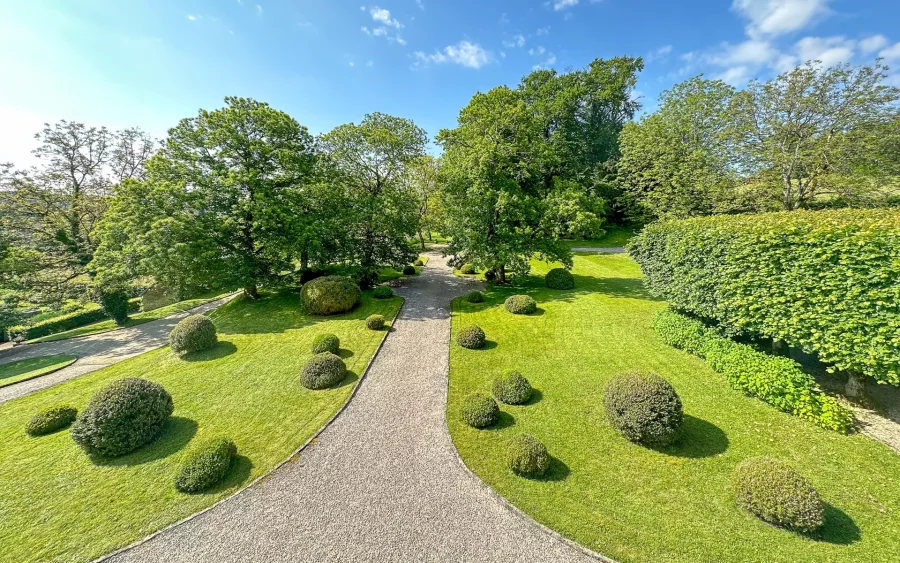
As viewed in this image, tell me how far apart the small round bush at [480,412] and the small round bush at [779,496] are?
265 inches

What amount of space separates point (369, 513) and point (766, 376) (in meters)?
14.4

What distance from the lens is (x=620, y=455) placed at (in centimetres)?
967

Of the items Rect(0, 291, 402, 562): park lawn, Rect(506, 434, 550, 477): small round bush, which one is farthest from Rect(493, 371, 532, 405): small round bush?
Rect(0, 291, 402, 562): park lawn

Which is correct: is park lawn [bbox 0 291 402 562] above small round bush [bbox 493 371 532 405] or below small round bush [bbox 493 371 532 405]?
below

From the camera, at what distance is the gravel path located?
52.0ft

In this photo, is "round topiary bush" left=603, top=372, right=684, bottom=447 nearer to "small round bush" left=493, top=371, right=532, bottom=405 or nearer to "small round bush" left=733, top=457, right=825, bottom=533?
"small round bush" left=733, top=457, right=825, bottom=533

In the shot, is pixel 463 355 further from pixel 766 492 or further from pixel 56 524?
pixel 56 524

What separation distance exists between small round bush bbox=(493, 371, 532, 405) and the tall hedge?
9011 millimetres

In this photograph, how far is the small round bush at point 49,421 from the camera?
1155 cm

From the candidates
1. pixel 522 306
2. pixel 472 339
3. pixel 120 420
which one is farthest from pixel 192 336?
pixel 522 306

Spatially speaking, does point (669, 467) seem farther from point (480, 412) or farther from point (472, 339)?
point (472, 339)

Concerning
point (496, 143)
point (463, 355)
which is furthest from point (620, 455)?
point (496, 143)

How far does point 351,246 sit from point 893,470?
94.6 feet

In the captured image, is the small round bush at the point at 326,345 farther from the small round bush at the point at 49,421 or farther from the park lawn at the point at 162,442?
the small round bush at the point at 49,421
